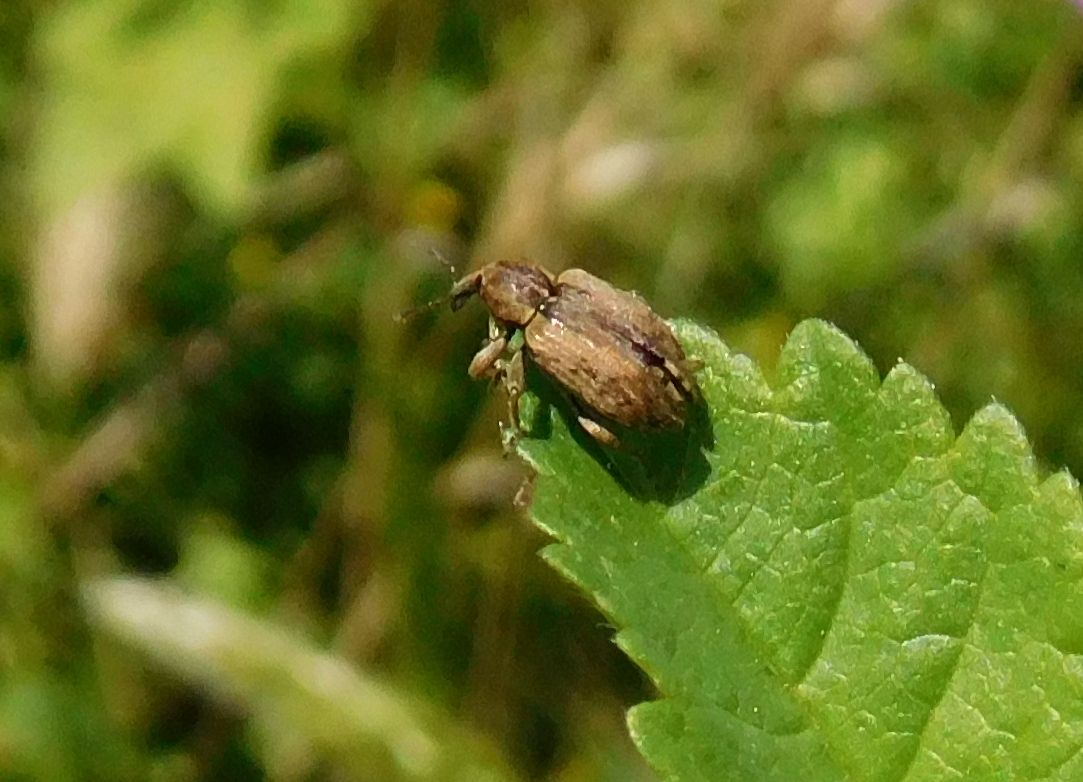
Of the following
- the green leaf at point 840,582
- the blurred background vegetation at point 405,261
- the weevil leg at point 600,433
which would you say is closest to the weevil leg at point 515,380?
the weevil leg at point 600,433

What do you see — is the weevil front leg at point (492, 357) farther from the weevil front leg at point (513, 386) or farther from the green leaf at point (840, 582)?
the green leaf at point (840, 582)

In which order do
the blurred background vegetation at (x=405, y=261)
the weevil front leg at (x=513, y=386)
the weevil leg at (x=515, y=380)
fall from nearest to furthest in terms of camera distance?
the weevil front leg at (x=513, y=386) → the weevil leg at (x=515, y=380) → the blurred background vegetation at (x=405, y=261)

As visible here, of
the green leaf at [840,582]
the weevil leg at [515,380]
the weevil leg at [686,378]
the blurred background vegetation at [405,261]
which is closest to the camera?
the green leaf at [840,582]

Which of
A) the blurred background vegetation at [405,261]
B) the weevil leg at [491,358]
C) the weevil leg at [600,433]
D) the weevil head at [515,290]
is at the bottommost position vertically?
the weevil leg at [600,433]

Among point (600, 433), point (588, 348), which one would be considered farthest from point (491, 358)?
point (600, 433)

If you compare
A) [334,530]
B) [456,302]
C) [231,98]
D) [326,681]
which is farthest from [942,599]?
[231,98]

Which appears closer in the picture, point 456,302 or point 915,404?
point 915,404

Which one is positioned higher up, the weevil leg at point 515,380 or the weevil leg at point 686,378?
the weevil leg at point 515,380

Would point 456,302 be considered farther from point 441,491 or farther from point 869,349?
point 869,349
